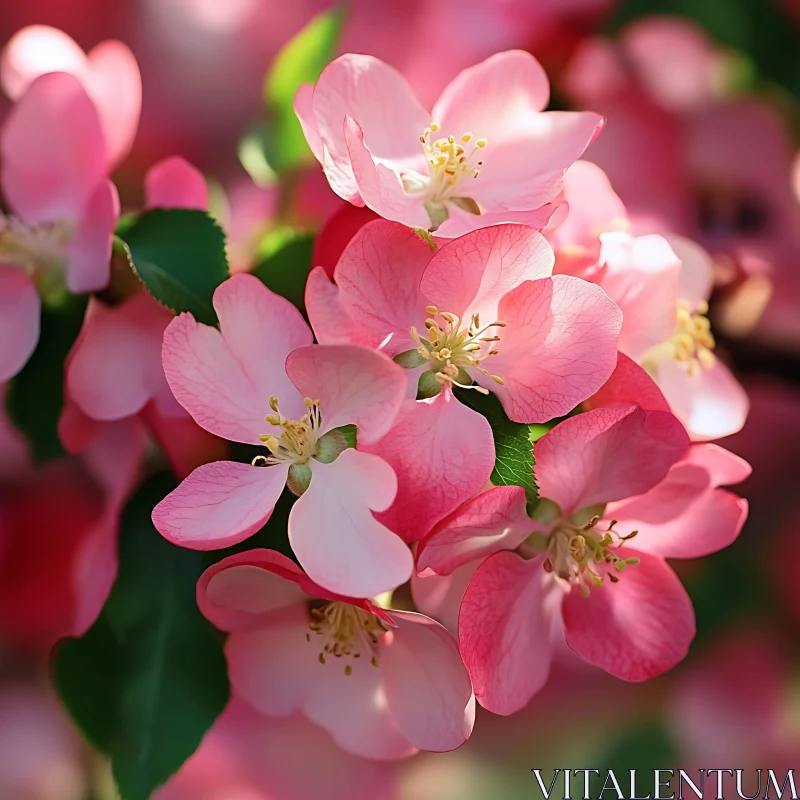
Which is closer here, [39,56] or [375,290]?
[375,290]

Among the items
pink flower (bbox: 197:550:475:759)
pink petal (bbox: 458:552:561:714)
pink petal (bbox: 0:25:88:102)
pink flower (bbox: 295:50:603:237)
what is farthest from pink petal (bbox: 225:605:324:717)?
pink petal (bbox: 0:25:88:102)

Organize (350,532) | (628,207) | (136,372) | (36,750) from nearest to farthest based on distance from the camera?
(350,532)
(136,372)
(36,750)
(628,207)

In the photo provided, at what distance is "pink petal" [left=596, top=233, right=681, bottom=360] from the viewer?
0.39m

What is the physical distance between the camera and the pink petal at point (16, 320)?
44cm

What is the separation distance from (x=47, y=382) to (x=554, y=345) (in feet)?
0.94

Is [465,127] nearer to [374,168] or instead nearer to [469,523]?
[374,168]

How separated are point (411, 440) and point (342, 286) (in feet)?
0.22

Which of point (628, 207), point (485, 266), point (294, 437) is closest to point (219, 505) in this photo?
point (294, 437)

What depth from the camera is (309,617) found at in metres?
0.42

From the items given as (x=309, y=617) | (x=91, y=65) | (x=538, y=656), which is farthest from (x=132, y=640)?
(x=91, y=65)

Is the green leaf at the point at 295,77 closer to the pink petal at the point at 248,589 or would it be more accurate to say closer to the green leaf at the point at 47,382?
the green leaf at the point at 47,382

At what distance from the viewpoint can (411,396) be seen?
1.15ft

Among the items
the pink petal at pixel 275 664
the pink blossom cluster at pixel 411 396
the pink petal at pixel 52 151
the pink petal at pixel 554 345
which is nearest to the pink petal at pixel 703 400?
the pink blossom cluster at pixel 411 396

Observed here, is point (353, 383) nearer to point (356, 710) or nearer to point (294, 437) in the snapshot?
point (294, 437)
